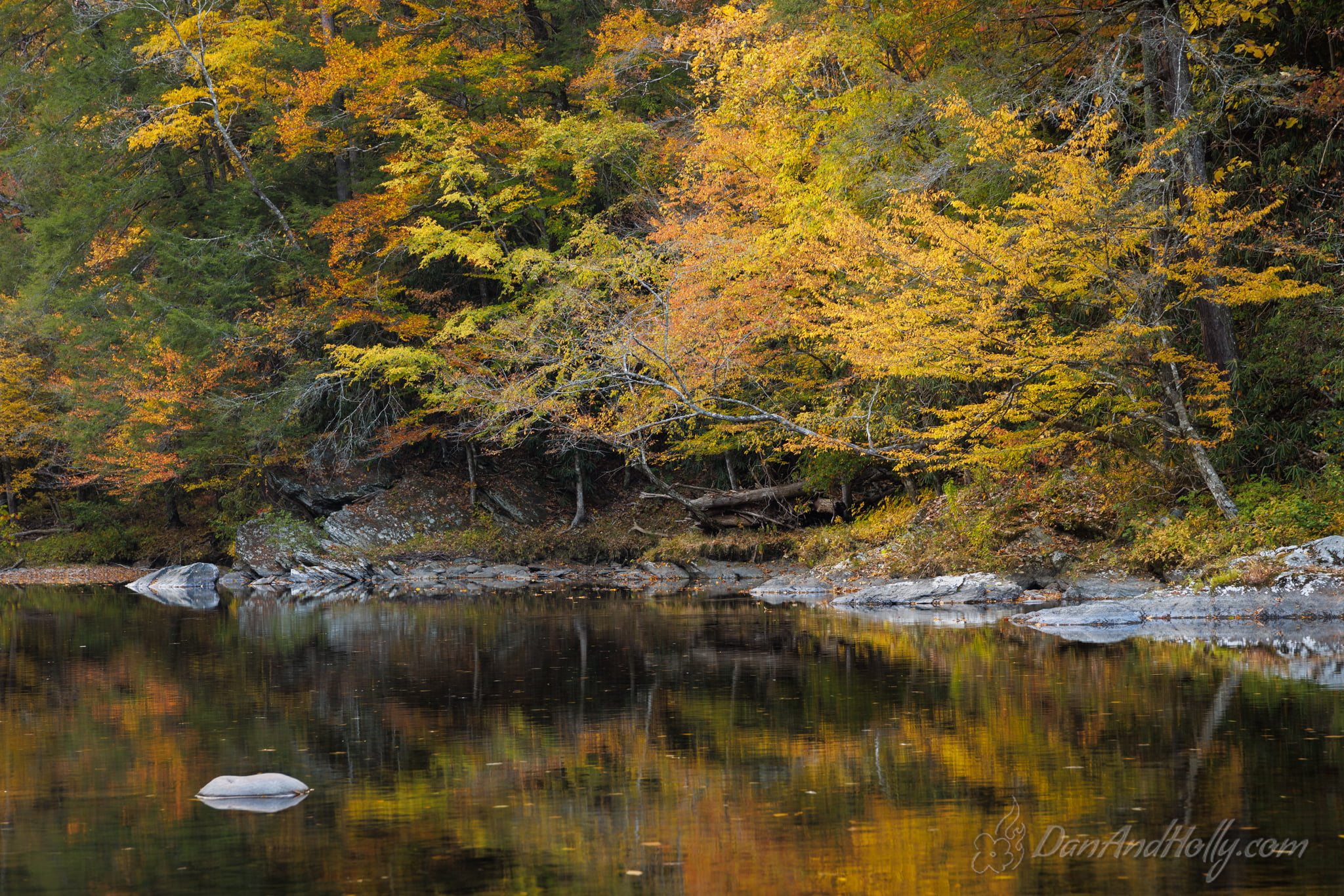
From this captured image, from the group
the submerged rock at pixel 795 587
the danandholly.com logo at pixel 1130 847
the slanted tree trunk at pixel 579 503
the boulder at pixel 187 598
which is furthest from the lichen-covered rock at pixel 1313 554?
the boulder at pixel 187 598

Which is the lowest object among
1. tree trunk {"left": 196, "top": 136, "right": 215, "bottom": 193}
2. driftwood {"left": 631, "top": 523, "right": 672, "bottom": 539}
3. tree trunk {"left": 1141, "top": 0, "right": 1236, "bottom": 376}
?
driftwood {"left": 631, "top": 523, "right": 672, "bottom": 539}

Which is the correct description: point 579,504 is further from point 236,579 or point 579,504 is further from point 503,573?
point 236,579

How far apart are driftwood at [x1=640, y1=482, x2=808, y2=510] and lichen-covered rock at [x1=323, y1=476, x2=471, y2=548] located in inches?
211

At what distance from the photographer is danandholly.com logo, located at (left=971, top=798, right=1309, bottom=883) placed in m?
5.06

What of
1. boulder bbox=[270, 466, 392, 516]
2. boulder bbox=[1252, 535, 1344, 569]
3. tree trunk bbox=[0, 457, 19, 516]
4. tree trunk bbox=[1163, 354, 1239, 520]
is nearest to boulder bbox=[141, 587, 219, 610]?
boulder bbox=[270, 466, 392, 516]

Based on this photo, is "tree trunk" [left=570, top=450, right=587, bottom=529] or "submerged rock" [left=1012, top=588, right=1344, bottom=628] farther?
"tree trunk" [left=570, top=450, right=587, bottom=529]

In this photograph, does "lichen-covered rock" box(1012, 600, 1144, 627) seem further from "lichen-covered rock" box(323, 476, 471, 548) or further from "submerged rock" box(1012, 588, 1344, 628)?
"lichen-covered rock" box(323, 476, 471, 548)

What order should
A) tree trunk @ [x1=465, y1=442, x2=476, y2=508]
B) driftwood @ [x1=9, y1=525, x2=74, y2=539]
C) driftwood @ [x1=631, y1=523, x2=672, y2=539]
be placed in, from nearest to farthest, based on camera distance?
1. driftwood @ [x1=631, y1=523, x2=672, y2=539]
2. tree trunk @ [x1=465, y1=442, x2=476, y2=508]
3. driftwood @ [x1=9, y1=525, x2=74, y2=539]

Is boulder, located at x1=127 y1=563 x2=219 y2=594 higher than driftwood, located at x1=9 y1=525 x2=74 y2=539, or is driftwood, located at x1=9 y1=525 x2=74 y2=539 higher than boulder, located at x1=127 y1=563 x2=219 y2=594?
driftwood, located at x1=9 y1=525 x2=74 y2=539

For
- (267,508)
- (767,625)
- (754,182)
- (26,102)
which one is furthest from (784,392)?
(26,102)

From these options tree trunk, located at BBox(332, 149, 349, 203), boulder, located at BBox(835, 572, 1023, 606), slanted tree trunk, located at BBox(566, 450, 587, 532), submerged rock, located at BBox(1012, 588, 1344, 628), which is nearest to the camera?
submerged rock, located at BBox(1012, 588, 1344, 628)

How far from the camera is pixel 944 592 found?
17172 millimetres

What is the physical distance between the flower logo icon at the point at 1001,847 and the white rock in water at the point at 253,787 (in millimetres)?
3726

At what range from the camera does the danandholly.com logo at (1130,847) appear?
506cm
